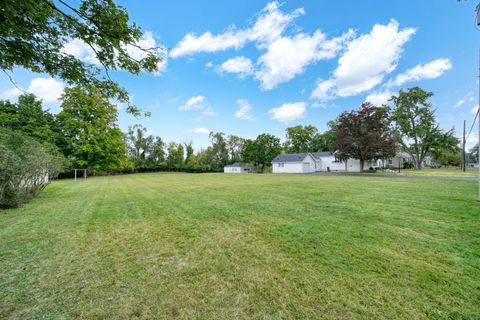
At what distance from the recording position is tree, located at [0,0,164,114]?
2246 millimetres

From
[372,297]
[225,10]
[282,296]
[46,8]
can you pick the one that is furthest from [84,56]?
Result: [225,10]

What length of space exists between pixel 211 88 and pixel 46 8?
1806cm

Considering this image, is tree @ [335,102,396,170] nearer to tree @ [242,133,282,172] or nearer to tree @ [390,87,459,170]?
tree @ [390,87,459,170]

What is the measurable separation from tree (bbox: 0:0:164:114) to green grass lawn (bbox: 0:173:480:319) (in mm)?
2833

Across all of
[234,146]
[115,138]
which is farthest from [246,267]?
[234,146]

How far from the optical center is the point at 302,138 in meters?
47.5

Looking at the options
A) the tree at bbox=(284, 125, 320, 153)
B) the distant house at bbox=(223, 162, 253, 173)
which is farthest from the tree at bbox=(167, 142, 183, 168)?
the tree at bbox=(284, 125, 320, 153)

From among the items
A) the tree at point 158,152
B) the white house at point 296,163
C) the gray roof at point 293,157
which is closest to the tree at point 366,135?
the white house at point 296,163

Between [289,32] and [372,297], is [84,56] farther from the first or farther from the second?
[289,32]

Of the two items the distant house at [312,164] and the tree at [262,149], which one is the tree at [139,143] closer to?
the tree at [262,149]

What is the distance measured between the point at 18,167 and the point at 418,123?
47.9 metres

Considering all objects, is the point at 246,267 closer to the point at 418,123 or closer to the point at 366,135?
the point at 366,135

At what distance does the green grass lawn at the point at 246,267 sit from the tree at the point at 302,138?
43506mm

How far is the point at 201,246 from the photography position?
358 cm
